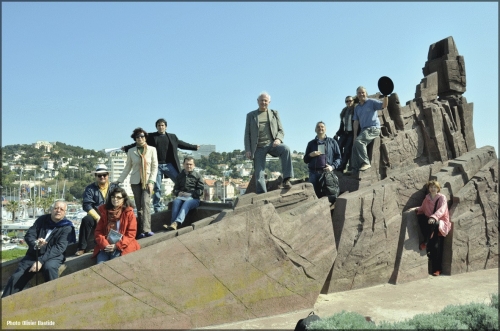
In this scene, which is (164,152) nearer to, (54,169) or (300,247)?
(300,247)

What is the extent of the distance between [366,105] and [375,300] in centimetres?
337

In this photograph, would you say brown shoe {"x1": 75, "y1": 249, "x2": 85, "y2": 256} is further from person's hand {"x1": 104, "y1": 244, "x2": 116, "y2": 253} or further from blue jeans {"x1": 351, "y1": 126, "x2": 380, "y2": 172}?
blue jeans {"x1": 351, "y1": 126, "x2": 380, "y2": 172}

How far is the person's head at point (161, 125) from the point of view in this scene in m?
7.67

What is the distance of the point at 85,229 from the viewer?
21.3ft

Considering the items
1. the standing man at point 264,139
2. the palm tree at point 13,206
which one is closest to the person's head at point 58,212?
the standing man at point 264,139

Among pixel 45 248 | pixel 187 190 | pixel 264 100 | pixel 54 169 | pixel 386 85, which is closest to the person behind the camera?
pixel 45 248

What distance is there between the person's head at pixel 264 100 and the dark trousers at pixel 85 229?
2961 mm

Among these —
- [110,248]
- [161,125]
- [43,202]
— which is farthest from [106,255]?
[43,202]

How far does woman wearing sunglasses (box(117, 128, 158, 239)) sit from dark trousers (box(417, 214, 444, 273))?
4363 millimetres

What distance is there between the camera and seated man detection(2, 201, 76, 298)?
5.36 meters

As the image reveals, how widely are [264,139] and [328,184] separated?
134 centimetres

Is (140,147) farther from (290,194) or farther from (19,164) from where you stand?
(19,164)

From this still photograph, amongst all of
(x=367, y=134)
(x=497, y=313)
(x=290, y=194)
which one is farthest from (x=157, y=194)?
(x=497, y=313)

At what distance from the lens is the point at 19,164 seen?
1164cm
